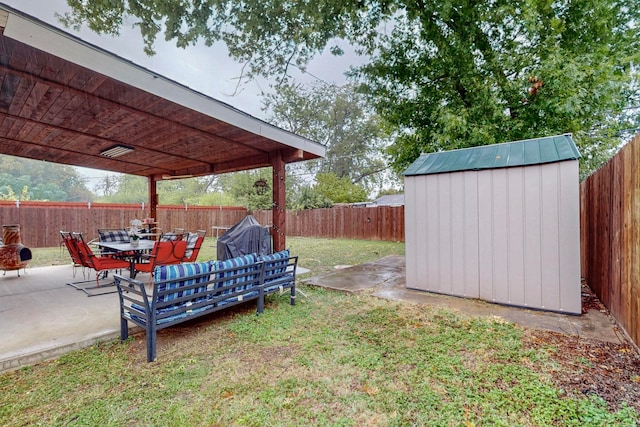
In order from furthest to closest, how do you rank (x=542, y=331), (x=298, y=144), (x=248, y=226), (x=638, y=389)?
(x=248, y=226)
(x=298, y=144)
(x=542, y=331)
(x=638, y=389)

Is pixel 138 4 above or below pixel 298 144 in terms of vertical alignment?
above

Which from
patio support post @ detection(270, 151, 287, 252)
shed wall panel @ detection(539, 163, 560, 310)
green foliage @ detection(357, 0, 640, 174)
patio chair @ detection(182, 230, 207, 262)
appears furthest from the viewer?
green foliage @ detection(357, 0, 640, 174)

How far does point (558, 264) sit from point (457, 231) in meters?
1.20

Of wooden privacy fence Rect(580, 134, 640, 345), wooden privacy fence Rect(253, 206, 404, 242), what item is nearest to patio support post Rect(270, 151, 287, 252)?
wooden privacy fence Rect(580, 134, 640, 345)

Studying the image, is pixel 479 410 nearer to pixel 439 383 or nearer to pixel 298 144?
pixel 439 383

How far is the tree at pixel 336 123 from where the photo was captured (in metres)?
22.0

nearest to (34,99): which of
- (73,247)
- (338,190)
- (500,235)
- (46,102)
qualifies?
(46,102)

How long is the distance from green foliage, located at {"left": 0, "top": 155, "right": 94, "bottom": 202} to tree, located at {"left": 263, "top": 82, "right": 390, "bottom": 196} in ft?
65.7

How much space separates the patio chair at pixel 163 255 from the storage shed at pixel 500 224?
379 centimetres

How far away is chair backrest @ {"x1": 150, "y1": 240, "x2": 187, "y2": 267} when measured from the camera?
4.73 m

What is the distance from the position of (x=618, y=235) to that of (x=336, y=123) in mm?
21110

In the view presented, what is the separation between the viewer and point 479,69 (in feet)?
22.9

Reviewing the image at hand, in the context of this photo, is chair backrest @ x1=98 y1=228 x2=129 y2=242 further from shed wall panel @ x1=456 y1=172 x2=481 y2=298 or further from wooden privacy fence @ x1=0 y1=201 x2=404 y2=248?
shed wall panel @ x1=456 y1=172 x2=481 y2=298

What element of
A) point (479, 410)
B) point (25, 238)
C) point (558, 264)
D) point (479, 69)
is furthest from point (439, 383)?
point (25, 238)
